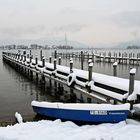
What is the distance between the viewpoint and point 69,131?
893cm

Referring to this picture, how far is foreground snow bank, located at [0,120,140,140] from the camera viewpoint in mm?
8078

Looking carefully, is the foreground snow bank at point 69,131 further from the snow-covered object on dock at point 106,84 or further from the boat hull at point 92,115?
the snow-covered object on dock at point 106,84

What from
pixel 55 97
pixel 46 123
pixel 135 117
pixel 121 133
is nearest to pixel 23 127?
pixel 46 123

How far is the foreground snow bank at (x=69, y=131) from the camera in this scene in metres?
8.08

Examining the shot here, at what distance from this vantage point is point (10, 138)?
786cm

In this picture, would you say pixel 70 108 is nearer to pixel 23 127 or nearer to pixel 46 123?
pixel 46 123

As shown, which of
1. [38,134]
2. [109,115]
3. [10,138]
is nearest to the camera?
[10,138]

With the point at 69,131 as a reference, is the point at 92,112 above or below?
above

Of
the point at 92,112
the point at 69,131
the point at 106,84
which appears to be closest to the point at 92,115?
the point at 92,112

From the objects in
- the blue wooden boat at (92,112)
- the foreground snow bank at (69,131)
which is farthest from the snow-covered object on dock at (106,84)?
the foreground snow bank at (69,131)

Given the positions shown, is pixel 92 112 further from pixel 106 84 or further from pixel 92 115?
pixel 106 84

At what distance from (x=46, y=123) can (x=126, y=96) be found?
3591mm

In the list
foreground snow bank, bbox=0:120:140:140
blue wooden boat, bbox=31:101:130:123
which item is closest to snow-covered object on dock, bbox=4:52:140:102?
blue wooden boat, bbox=31:101:130:123

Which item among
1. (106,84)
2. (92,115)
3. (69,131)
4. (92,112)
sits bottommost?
(69,131)
